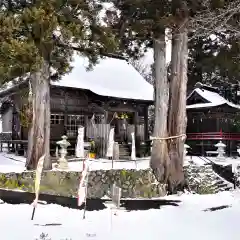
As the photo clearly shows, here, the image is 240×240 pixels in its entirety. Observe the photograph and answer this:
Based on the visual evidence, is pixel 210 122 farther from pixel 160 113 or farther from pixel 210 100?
pixel 160 113

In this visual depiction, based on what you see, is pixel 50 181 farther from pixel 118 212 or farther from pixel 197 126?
pixel 197 126

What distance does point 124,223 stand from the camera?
8.27 metres

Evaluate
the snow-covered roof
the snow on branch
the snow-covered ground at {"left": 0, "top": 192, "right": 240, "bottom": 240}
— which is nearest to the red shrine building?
the snow-covered roof

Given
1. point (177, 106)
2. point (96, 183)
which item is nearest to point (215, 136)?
point (177, 106)

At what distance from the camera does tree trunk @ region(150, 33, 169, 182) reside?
1248 cm

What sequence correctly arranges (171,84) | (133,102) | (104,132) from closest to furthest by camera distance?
(171,84) → (104,132) → (133,102)

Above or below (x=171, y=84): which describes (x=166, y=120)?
below

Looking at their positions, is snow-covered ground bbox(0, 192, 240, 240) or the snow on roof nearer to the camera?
snow-covered ground bbox(0, 192, 240, 240)

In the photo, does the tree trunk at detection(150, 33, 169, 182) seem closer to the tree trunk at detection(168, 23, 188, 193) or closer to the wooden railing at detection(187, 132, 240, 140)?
the tree trunk at detection(168, 23, 188, 193)

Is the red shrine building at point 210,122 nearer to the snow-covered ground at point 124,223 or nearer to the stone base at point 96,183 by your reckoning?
the stone base at point 96,183

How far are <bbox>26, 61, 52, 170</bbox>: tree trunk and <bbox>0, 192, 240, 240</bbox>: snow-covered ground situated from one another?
9.53 feet

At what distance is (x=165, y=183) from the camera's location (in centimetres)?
1225

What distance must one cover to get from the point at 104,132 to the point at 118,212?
7.89 metres

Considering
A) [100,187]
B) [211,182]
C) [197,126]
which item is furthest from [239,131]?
[100,187]
